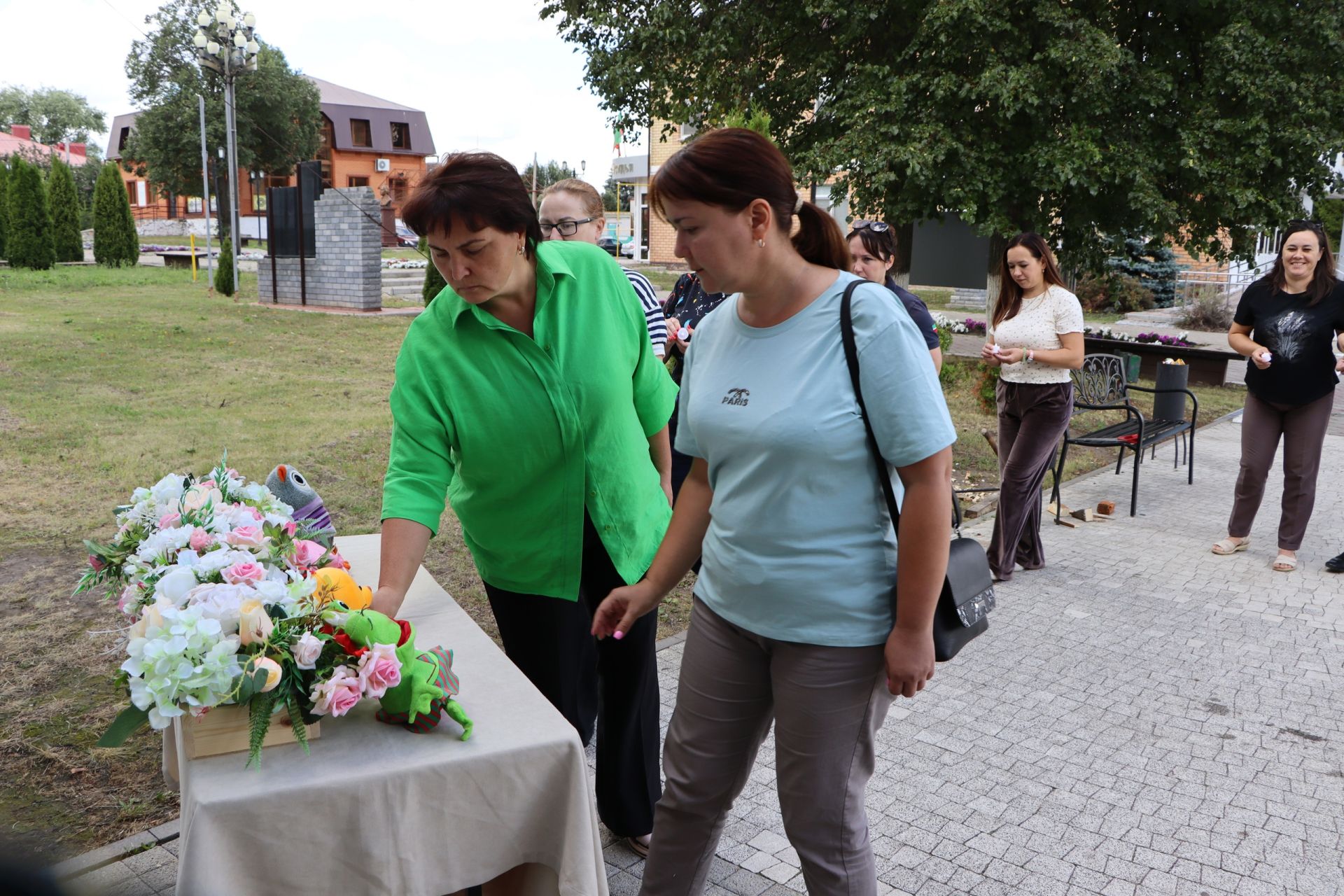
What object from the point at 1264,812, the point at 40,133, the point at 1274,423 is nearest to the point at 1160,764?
the point at 1264,812

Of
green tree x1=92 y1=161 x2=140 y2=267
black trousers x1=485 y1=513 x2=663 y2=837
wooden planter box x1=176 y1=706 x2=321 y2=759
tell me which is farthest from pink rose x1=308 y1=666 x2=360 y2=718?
green tree x1=92 y1=161 x2=140 y2=267

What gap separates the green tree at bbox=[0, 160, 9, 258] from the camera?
94.9ft

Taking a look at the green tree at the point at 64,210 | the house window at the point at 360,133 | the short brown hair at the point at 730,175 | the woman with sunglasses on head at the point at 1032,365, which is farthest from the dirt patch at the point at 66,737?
the house window at the point at 360,133

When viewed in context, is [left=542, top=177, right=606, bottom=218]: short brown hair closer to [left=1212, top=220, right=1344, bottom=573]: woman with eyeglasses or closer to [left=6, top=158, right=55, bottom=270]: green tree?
[left=1212, top=220, right=1344, bottom=573]: woman with eyeglasses

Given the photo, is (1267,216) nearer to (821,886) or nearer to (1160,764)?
(1160,764)

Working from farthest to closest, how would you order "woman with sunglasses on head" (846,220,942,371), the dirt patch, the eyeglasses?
"woman with sunglasses on head" (846,220,942,371) → the eyeglasses → the dirt patch

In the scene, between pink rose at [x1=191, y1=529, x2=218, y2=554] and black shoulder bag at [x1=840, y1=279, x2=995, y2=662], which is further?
pink rose at [x1=191, y1=529, x2=218, y2=554]

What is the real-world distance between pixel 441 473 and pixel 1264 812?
9.04 feet

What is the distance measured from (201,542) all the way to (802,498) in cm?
122

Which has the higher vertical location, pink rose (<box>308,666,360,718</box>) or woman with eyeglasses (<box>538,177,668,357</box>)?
woman with eyeglasses (<box>538,177,668,357</box>)

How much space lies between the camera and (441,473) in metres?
2.41

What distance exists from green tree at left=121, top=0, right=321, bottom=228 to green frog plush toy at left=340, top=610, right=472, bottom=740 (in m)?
51.6

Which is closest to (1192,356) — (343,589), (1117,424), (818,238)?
(1117,424)

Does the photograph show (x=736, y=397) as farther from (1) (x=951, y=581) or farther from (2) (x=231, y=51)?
(2) (x=231, y=51)
